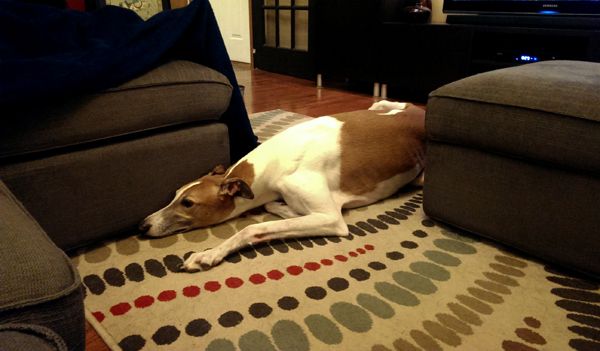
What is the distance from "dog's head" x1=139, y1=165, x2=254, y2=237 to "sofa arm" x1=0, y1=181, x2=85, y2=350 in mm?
698

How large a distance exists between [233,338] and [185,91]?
32.4 inches

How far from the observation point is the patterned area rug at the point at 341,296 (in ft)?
3.15

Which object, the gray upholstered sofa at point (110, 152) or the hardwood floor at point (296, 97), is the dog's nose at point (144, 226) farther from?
the hardwood floor at point (296, 97)

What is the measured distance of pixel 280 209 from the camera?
5.05 ft

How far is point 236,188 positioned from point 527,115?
0.90 m

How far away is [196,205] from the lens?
1396 mm

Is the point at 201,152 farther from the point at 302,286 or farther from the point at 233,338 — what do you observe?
the point at 233,338

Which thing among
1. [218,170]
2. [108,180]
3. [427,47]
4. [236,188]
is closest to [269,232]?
[236,188]

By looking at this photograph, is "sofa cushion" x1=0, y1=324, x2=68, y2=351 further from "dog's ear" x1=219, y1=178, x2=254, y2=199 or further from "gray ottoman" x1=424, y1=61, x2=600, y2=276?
"gray ottoman" x1=424, y1=61, x2=600, y2=276

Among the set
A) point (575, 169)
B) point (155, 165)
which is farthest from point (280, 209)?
point (575, 169)

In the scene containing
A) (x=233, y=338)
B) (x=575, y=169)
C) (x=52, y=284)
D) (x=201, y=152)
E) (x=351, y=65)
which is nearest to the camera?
(x=52, y=284)

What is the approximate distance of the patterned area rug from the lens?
0.96m

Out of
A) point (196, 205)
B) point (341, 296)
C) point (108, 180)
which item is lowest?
point (341, 296)

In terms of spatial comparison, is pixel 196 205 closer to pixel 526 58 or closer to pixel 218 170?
pixel 218 170
